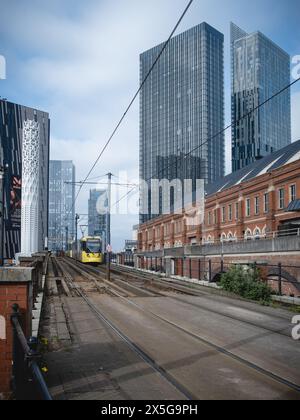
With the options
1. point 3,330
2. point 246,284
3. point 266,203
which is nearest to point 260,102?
point 266,203

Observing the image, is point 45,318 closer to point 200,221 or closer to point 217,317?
point 217,317

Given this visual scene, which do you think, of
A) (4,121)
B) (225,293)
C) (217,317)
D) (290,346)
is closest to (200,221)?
(225,293)

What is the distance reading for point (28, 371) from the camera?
3.98 metres

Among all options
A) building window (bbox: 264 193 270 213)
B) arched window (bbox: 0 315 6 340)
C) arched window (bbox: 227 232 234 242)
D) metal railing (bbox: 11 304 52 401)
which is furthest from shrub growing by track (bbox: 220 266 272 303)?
arched window (bbox: 227 232 234 242)

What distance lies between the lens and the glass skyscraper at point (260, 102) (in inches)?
2552

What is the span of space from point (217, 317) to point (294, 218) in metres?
28.9

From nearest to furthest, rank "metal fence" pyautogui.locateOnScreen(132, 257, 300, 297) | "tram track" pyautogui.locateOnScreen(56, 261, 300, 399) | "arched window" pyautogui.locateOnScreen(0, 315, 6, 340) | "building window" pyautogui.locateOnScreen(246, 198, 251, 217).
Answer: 1. "arched window" pyautogui.locateOnScreen(0, 315, 6, 340)
2. "tram track" pyautogui.locateOnScreen(56, 261, 300, 399)
3. "metal fence" pyautogui.locateOnScreen(132, 257, 300, 297)
4. "building window" pyautogui.locateOnScreen(246, 198, 251, 217)

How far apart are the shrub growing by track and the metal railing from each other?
48.1 feet

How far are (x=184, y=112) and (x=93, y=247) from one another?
4513 centimetres

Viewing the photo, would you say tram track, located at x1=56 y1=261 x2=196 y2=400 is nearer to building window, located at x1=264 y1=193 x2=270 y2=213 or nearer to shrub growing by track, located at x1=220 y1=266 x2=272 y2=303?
shrub growing by track, located at x1=220 y1=266 x2=272 y2=303

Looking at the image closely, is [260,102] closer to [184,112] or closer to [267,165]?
[267,165]

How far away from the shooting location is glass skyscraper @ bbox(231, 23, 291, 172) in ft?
213
